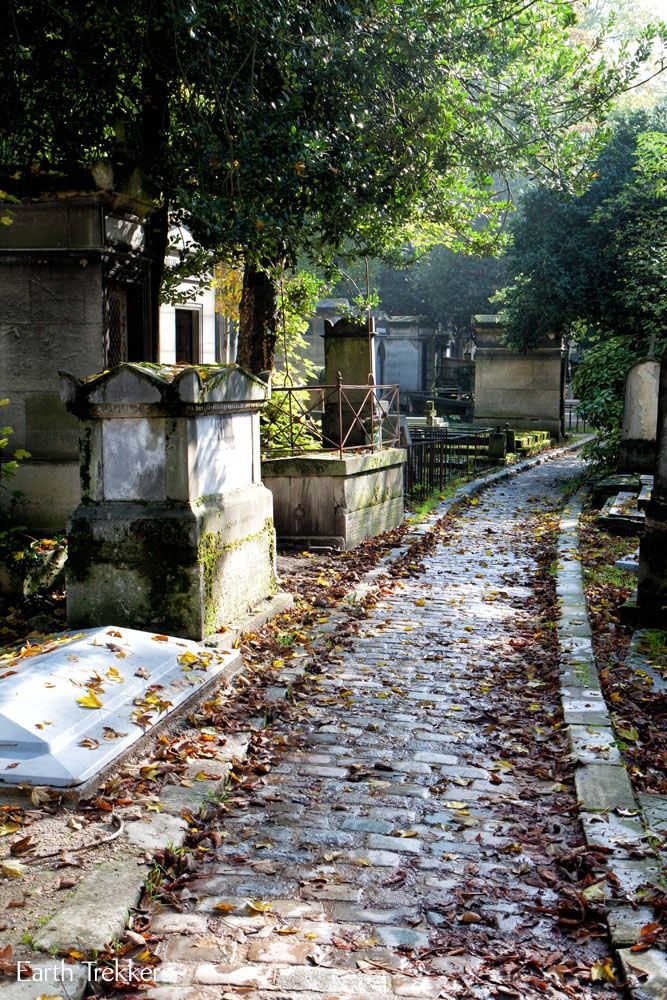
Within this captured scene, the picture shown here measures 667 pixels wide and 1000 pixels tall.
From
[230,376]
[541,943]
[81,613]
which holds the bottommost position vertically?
[541,943]

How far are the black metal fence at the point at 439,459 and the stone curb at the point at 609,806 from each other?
8.85m

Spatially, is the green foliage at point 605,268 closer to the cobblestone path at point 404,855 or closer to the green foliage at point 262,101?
the green foliage at point 262,101

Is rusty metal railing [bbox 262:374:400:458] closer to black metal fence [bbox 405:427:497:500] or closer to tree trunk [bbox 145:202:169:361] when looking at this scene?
tree trunk [bbox 145:202:169:361]

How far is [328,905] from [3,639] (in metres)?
4.54

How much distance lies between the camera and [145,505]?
6.70 meters

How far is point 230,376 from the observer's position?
729 centimetres

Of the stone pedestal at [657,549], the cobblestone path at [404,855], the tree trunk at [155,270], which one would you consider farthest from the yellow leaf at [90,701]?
the tree trunk at [155,270]

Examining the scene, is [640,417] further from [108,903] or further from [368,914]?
[108,903]

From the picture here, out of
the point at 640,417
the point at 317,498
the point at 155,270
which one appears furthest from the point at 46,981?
the point at 640,417

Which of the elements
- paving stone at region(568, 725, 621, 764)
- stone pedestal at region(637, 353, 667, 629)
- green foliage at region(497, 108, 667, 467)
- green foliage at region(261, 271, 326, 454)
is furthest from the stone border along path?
green foliage at region(497, 108, 667, 467)

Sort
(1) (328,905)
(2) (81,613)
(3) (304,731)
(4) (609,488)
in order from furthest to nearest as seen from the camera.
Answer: (4) (609,488) < (2) (81,613) < (3) (304,731) < (1) (328,905)

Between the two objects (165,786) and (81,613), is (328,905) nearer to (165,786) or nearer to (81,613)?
(165,786)

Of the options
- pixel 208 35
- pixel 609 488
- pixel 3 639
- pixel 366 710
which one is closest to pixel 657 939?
pixel 366 710

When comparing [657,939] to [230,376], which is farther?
[230,376]
